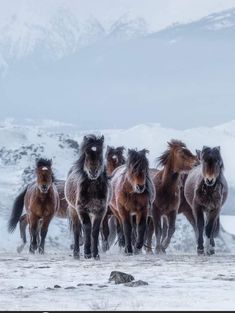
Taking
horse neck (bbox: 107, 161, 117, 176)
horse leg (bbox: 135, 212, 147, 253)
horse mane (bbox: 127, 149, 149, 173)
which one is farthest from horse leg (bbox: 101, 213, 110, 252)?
horse mane (bbox: 127, 149, 149, 173)

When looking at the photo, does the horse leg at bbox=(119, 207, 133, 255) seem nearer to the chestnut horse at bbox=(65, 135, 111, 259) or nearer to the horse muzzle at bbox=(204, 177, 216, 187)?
the chestnut horse at bbox=(65, 135, 111, 259)

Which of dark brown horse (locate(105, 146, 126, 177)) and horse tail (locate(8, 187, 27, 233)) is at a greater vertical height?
dark brown horse (locate(105, 146, 126, 177))

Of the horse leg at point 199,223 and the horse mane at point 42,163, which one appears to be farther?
the horse mane at point 42,163

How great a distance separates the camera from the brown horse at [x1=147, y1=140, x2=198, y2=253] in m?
19.7

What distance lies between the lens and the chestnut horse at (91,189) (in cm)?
1650

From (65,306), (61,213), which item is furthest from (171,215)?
(65,306)

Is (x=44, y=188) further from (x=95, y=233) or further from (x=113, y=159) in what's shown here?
(x=113, y=159)

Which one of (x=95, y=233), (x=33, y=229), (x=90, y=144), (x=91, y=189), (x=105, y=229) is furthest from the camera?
(x=105, y=229)

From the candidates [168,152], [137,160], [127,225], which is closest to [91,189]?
[137,160]

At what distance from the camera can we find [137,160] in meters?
17.5

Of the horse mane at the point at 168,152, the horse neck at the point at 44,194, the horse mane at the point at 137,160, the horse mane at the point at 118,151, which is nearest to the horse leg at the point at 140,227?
the horse mane at the point at 137,160

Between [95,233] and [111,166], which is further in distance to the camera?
[111,166]

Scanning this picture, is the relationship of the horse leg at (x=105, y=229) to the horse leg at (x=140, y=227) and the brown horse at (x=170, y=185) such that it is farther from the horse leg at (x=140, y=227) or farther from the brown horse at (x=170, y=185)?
the horse leg at (x=140, y=227)

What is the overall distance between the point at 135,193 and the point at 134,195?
5 centimetres
